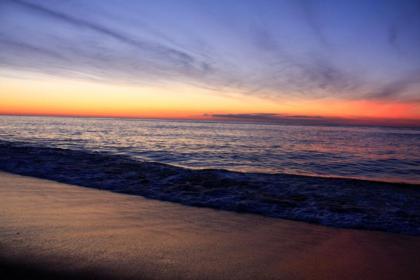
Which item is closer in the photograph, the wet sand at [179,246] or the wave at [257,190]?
the wet sand at [179,246]

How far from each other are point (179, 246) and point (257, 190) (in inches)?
198

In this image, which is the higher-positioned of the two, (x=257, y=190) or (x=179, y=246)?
(x=179, y=246)

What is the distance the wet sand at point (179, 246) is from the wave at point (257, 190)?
2.61 ft

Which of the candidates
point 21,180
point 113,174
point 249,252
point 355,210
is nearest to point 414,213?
point 355,210

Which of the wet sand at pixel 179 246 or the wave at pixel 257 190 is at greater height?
the wet sand at pixel 179 246

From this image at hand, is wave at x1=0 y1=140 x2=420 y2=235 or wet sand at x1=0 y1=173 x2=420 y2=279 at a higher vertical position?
wet sand at x1=0 y1=173 x2=420 y2=279

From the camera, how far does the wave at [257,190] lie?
254 inches

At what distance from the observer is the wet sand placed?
338 centimetres

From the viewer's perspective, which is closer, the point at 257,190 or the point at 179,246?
the point at 179,246

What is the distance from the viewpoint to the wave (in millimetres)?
6457

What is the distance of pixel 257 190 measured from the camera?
8.73 meters

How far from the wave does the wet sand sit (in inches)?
31.3

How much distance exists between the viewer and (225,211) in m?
6.55

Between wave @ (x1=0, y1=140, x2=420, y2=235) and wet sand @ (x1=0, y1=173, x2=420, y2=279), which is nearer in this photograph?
wet sand @ (x1=0, y1=173, x2=420, y2=279)
